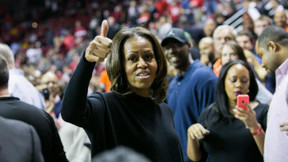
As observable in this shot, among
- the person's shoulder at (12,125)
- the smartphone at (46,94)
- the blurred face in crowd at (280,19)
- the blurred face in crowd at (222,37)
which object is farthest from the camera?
the blurred face in crowd at (280,19)

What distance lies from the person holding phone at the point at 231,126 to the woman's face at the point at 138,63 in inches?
36.1

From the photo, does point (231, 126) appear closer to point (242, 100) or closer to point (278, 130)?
point (242, 100)

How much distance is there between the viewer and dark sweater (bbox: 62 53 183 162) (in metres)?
1.77

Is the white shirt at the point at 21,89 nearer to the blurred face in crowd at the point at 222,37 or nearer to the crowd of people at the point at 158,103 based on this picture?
the crowd of people at the point at 158,103

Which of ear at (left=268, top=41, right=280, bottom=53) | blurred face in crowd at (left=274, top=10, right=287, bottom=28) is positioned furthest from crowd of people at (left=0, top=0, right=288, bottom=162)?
blurred face in crowd at (left=274, top=10, right=287, bottom=28)

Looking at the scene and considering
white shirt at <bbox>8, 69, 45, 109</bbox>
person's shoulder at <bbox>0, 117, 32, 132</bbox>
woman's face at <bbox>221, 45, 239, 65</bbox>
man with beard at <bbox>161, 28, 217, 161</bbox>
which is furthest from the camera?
woman's face at <bbox>221, 45, 239, 65</bbox>

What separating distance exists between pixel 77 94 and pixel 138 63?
45 centimetres

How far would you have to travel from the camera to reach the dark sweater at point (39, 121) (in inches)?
101

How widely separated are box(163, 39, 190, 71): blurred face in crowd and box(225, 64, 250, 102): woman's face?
27.8 inches

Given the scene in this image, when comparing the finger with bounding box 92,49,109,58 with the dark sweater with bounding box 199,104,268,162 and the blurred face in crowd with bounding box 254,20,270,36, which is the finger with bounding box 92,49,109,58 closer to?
the dark sweater with bounding box 199,104,268,162

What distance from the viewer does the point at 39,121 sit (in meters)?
2.60

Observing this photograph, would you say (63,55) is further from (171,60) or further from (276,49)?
(276,49)

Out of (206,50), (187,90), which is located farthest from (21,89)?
(206,50)

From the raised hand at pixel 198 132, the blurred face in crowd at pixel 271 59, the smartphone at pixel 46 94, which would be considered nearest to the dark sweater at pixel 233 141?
the raised hand at pixel 198 132
